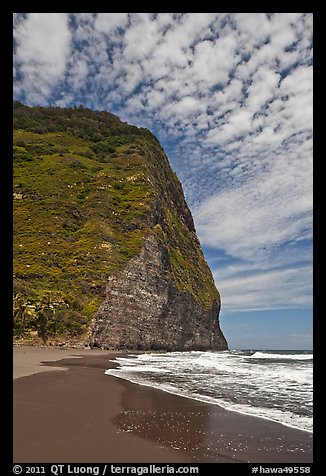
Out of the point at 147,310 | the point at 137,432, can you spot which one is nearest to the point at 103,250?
the point at 147,310

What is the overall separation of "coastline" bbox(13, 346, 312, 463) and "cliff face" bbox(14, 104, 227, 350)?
1956cm

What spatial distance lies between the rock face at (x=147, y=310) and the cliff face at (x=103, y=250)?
12cm

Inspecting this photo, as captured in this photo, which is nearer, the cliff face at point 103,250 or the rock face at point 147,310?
the cliff face at point 103,250

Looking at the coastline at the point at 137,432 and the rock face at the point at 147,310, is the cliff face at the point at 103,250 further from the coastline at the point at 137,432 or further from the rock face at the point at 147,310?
the coastline at the point at 137,432

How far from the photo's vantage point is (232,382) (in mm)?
12078

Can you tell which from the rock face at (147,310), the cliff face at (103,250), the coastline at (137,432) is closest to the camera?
the coastline at (137,432)

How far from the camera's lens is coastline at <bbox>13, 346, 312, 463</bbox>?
4121mm

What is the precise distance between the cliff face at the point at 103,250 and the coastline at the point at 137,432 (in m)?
19.6

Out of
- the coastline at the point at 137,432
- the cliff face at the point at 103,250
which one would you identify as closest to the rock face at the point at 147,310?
the cliff face at the point at 103,250

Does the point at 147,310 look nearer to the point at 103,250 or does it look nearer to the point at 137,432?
the point at 103,250

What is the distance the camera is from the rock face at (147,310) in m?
30.2

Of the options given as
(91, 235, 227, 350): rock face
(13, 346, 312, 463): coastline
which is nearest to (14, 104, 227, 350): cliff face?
(91, 235, 227, 350): rock face

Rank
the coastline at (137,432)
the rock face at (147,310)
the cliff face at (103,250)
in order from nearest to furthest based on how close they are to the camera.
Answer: the coastline at (137,432)
the cliff face at (103,250)
the rock face at (147,310)

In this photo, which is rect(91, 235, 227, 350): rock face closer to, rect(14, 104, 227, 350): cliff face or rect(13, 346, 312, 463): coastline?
rect(14, 104, 227, 350): cliff face
